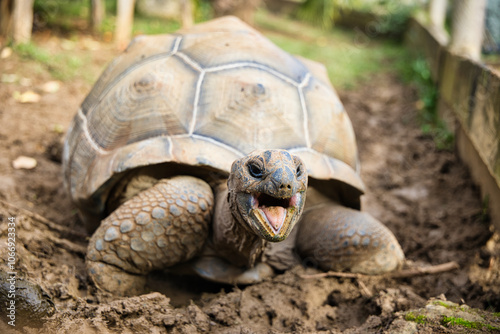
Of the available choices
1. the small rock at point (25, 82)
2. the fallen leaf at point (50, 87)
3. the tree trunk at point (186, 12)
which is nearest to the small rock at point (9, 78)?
the small rock at point (25, 82)

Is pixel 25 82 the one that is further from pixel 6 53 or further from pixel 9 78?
pixel 6 53

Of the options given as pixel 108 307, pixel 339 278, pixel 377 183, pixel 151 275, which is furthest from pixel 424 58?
pixel 108 307

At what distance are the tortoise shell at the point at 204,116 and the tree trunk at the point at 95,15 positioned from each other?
421 cm

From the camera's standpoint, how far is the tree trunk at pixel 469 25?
4.70m

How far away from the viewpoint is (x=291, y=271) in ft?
8.38

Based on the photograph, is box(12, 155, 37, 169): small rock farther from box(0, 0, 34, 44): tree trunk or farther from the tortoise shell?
box(0, 0, 34, 44): tree trunk

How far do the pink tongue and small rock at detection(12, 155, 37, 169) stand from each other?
94.5 inches

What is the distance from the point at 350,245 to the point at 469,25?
3.20 metres

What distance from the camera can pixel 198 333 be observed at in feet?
6.30

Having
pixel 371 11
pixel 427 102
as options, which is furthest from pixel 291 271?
pixel 371 11

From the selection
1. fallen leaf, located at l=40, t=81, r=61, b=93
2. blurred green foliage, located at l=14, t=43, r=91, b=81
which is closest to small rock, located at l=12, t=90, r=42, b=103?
fallen leaf, located at l=40, t=81, r=61, b=93

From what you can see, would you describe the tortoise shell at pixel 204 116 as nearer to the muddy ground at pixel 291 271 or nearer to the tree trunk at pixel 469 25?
the muddy ground at pixel 291 271

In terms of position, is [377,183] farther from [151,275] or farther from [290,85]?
[151,275]

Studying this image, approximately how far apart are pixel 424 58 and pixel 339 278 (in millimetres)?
4967
